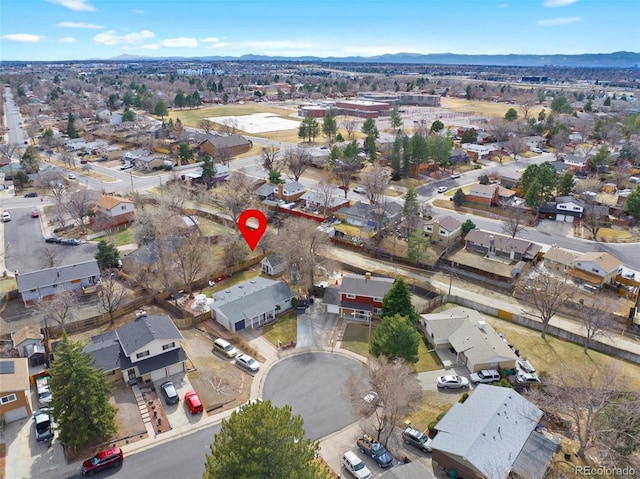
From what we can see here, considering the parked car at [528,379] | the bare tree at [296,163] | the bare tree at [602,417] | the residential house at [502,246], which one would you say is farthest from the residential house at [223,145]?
the bare tree at [602,417]

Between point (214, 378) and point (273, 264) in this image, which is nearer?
point (214, 378)

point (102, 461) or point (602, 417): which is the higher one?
point (602, 417)

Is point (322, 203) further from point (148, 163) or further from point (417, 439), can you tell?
point (417, 439)

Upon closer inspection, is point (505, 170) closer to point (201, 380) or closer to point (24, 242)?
point (201, 380)

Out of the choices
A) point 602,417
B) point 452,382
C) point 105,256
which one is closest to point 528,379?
point 452,382

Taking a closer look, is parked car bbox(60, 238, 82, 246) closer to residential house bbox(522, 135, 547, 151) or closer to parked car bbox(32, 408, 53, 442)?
parked car bbox(32, 408, 53, 442)

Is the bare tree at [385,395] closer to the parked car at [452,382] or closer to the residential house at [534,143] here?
the parked car at [452,382]

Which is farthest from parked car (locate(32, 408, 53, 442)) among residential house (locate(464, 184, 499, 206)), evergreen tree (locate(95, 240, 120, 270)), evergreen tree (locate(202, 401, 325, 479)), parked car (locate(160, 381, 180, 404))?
residential house (locate(464, 184, 499, 206))
